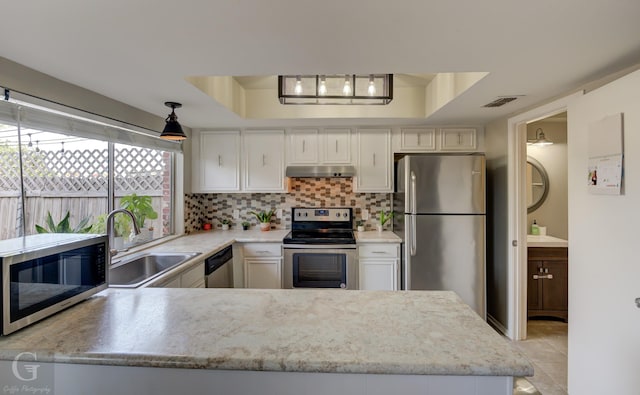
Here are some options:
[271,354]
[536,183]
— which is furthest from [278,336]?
[536,183]

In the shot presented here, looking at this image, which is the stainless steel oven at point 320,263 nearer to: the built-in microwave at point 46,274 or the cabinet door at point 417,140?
the cabinet door at point 417,140

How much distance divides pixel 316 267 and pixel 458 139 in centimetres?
209

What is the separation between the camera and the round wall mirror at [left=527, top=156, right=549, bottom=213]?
3.32m

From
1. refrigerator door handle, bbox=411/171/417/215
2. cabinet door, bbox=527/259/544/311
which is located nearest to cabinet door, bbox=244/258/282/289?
refrigerator door handle, bbox=411/171/417/215

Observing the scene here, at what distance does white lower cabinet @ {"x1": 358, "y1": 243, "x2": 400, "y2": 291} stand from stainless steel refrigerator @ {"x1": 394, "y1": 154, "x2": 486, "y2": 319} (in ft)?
0.66

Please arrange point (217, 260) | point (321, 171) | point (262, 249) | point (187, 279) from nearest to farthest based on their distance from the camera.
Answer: point (187, 279) < point (217, 260) < point (262, 249) < point (321, 171)

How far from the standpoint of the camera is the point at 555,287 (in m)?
2.98

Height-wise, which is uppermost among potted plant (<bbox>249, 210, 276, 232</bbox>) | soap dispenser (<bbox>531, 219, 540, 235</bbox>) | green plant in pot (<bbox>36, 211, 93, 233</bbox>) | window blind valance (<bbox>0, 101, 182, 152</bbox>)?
window blind valance (<bbox>0, 101, 182, 152</bbox>)

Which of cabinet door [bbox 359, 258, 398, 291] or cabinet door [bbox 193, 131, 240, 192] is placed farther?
cabinet door [bbox 193, 131, 240, 192]

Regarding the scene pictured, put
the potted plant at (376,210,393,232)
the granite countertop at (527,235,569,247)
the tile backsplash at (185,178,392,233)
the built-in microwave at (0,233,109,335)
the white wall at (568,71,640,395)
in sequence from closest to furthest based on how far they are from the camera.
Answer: the built-in microwave at (0,233,109,335) < the white wall at (568,71,640,395) < the granite countertop at (527,235,569,247) < the potted plant at (376,210,393,232) < the tile backsplash at (185,178,392,233)

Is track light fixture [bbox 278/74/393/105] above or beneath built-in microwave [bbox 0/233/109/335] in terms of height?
above

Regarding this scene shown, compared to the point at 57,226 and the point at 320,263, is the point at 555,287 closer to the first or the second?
the point at 320,263

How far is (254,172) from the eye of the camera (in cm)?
335
